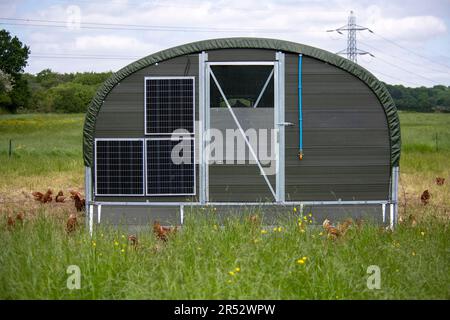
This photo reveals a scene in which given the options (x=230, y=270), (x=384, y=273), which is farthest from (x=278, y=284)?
(x=384, y=273)

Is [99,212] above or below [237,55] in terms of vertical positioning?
below

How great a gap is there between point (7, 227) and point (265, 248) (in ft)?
9.70

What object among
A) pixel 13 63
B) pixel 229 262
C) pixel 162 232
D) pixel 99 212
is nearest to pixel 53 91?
pixel 13 63

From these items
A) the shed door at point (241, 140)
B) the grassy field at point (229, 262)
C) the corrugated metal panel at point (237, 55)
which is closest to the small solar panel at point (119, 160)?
the shed door at point (241, 140)

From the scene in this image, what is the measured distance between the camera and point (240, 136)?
8609 millimetres

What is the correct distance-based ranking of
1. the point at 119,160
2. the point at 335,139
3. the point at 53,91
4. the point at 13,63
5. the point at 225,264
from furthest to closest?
the point at 53,91, the point at 13,63, the point at 335,139, the point at 119,160, the point at 225,264

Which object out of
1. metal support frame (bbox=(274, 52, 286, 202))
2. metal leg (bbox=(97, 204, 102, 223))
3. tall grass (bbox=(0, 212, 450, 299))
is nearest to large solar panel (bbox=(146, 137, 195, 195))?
metal leg (bbox=(97, 204, 102, 223))

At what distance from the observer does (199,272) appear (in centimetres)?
493

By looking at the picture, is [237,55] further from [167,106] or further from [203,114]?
[167,106]

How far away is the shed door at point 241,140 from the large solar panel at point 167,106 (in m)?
0.30

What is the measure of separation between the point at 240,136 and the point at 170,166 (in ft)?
3.51

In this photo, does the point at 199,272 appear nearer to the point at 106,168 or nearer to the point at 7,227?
the point at 7,227

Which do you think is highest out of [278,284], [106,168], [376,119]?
[376,119]

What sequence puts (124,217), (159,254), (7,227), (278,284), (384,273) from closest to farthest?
(278,284) → (384,273) → (159,254) → (7,227) → (124,217)
